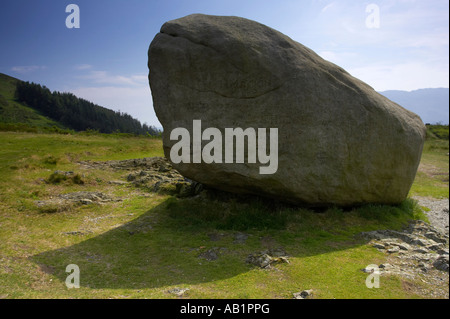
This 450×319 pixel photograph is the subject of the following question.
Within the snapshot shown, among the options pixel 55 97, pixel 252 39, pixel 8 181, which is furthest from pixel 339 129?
pixel 55 97

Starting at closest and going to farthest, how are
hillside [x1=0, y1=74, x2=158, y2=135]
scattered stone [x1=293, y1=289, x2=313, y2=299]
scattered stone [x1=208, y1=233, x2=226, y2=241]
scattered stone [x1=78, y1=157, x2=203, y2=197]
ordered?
scattered stone [x1=293, y1=289, x2=313, y2=299] → scattered stone [x1=208, y1=233, x2=226, y2=241] → scattered stone [x1=78, y1=157, x2=203, y2=197] → hillside [x1=0, y1=74, x2=158, y2=135]

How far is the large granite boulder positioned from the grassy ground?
130 cm

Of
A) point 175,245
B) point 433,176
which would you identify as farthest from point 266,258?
point 433,176

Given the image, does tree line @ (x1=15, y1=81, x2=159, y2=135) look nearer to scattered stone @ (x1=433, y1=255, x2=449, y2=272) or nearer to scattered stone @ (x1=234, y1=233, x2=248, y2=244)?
scattered stone @ (x1=234, y1=233, x2=248, y2=244)

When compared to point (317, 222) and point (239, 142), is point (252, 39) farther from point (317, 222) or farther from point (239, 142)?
point (317, 222)

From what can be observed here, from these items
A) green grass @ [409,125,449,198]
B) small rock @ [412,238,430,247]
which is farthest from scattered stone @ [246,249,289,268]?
green grass @ [409,125,449,198]

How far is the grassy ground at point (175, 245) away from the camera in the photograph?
655 centimetres

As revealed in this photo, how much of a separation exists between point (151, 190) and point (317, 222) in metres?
8.43

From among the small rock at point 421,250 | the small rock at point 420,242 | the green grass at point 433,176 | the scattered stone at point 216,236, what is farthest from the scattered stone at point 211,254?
the green grass at point 433,176

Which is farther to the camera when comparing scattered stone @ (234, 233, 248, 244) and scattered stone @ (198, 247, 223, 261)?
scattered stone @ (234, 233, 248, 244)

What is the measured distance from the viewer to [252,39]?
33.5 feet

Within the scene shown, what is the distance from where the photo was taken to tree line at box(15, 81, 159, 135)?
78625 mm

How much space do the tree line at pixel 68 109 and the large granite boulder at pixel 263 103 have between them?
230ft

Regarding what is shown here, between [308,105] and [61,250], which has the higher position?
[308,105]
